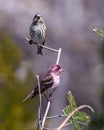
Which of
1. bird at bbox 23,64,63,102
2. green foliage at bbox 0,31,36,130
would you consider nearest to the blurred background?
green foliage at bbox 0,31,36,130

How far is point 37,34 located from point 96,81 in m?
13.2

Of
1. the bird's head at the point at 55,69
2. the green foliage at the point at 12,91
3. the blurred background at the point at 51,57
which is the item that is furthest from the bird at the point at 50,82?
the green foliage at the point at 12,91

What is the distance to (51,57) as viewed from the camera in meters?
18.0

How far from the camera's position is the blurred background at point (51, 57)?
9180mm

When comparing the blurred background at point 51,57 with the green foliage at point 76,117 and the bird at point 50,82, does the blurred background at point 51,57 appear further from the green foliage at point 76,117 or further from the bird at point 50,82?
the green foliage at point 76,117

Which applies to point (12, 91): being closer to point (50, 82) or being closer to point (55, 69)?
point (50, 82)

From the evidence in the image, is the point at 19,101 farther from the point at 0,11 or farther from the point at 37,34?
the point at 0,11

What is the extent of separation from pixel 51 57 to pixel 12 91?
874 cm

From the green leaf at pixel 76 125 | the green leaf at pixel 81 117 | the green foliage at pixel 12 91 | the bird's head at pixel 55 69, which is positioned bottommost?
the green leaf at pixel 76 125

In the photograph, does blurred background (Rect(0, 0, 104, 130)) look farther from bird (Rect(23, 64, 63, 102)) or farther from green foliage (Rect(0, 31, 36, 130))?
bird (Rect(23, 64, 63, 102))

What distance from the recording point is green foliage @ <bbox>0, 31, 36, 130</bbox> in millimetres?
8648

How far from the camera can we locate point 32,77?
10023 mm

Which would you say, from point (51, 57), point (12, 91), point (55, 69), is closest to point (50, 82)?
point (55, 69)

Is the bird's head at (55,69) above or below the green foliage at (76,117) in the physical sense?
above
